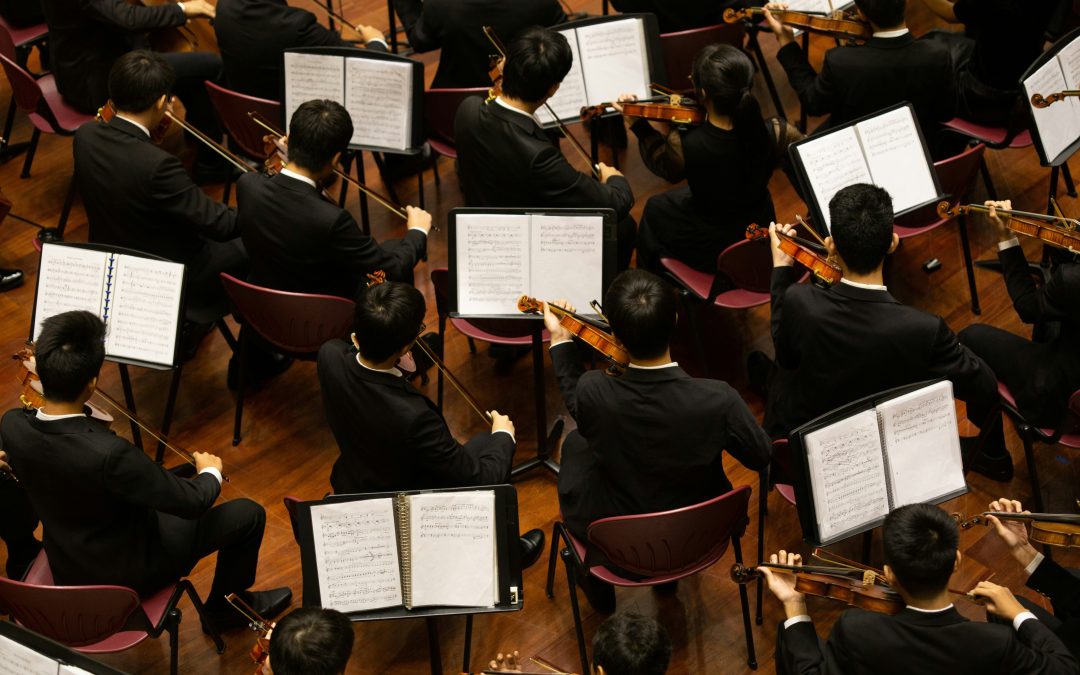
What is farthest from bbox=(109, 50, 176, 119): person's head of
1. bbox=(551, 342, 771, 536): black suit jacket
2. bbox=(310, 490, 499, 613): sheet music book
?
bbox=(551, 342, 771, 536): black suit jacket

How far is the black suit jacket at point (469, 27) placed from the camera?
17.4 feet

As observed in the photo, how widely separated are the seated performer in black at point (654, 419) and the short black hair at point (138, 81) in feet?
6.93

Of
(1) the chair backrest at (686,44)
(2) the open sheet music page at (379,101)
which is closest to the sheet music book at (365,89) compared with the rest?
(2) the open sheet music page at (379,101)

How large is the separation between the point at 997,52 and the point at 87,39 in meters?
4.04

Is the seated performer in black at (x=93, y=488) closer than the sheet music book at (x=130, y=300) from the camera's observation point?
Yes

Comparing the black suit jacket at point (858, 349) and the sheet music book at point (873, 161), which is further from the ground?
the sheet music book at point (873, 161)

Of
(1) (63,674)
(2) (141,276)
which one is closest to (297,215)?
(2) (141,276)

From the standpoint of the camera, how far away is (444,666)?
4.09 metres

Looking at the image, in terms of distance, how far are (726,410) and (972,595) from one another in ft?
2.73

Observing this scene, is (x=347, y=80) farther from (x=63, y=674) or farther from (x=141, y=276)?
(x=63, y=674)

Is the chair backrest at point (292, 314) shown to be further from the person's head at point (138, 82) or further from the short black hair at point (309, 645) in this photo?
the short black hair at point (309, 645)

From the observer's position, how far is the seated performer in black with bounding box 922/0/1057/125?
16.7 ft

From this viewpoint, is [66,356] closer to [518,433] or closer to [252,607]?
[252,607]

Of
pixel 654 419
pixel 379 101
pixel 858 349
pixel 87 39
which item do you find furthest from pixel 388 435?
pixel 87 39
